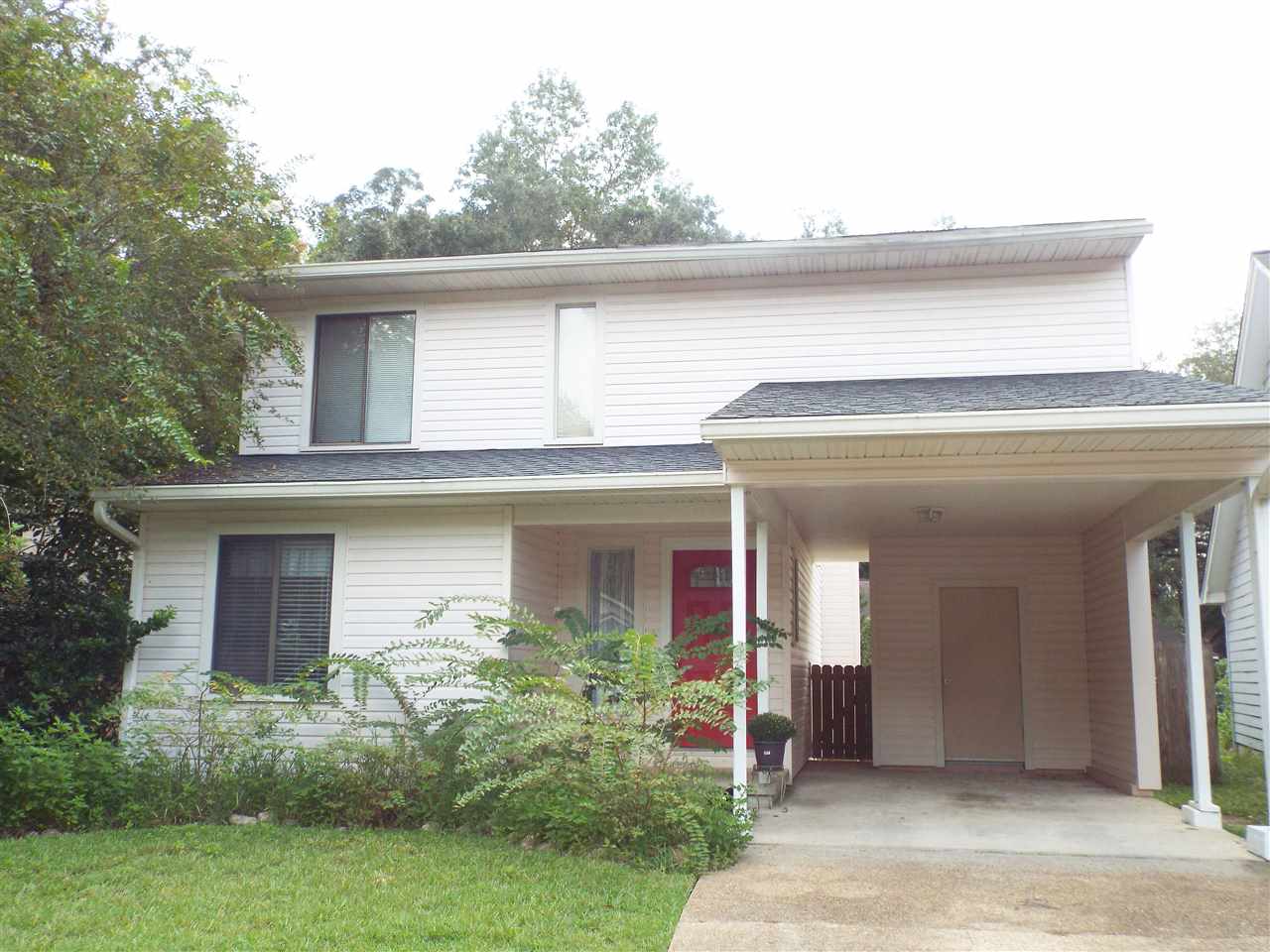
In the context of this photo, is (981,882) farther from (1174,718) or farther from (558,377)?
(558,377)

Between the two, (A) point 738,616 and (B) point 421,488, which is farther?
(B) point 421,488

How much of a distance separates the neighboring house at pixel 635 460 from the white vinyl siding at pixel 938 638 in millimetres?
48

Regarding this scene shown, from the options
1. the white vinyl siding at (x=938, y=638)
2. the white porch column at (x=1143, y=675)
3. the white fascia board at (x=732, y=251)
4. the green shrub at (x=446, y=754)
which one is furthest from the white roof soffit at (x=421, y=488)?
the white vinyl siding at (x=938, y=638)

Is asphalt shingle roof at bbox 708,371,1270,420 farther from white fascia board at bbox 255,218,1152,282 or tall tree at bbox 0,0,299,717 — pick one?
tall tree at bbox 0,0,299,717

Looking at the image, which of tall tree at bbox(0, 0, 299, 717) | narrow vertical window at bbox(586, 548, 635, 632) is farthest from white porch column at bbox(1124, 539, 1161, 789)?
tall tree at bbox(0, 0, 299, 717)

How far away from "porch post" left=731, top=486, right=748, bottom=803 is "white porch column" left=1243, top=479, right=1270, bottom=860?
3.42 m

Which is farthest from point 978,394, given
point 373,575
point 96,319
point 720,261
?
point 96,319

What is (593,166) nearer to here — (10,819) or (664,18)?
(664,18)

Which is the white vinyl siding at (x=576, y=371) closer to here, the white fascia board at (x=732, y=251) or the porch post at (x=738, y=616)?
the white fascia board at (x=732, y=251)

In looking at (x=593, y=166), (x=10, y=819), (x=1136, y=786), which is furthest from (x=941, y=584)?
(x=593, y=166)

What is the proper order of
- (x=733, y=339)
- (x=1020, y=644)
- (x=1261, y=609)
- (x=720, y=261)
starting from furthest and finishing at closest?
(x=1020, y=644), (x=733, y=339), (x=720, y=261), (x=1261, y=609)

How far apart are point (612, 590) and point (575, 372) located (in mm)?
2358

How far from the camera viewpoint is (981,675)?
12641 millimetres

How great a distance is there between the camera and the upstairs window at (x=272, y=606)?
1019 centimetres
